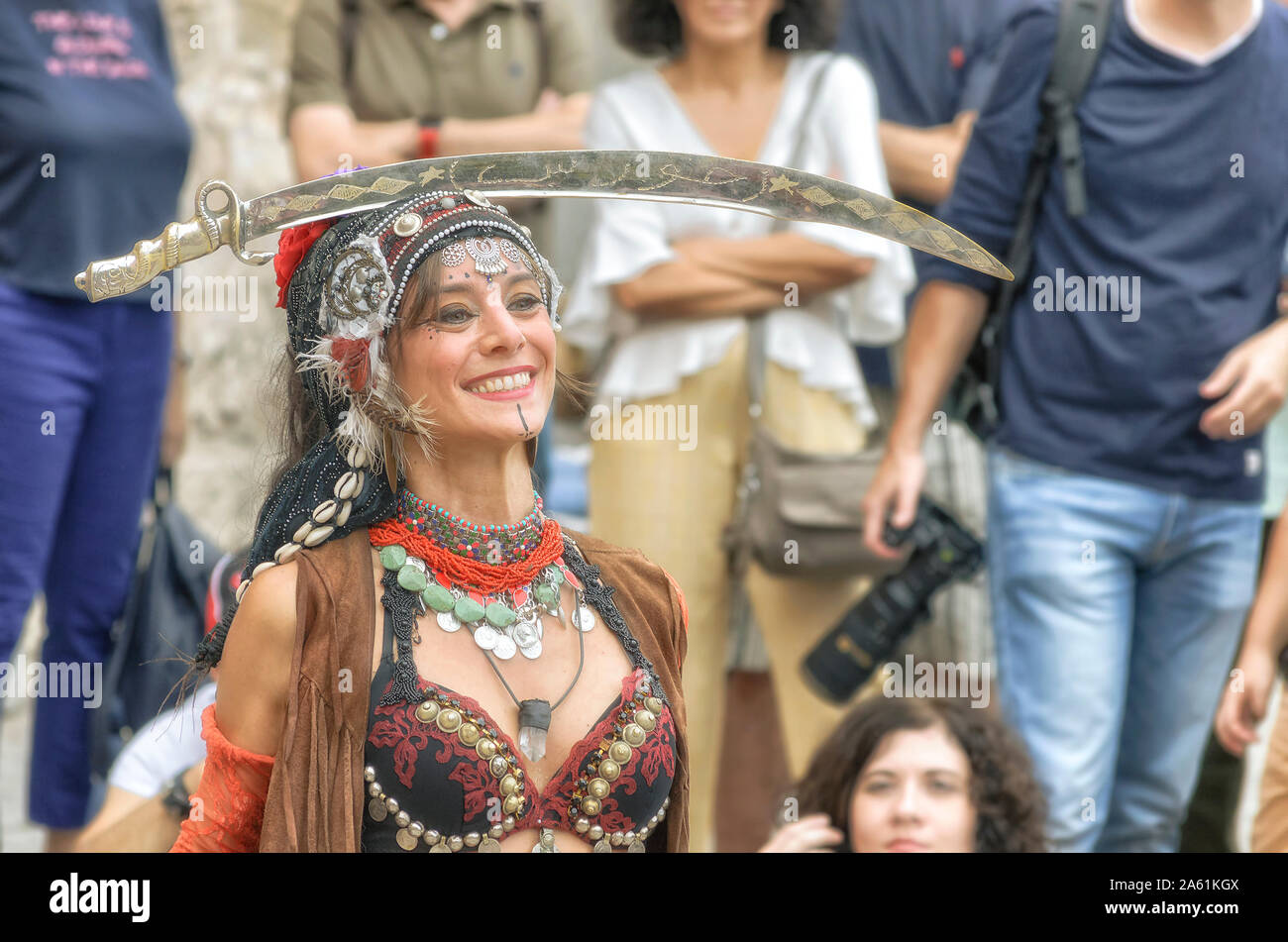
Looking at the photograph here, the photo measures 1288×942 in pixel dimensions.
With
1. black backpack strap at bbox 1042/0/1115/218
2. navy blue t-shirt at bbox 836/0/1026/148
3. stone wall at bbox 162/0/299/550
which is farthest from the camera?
stone wall at bbox 162/0/299/550

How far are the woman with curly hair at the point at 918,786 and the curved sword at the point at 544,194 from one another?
5.34 ft

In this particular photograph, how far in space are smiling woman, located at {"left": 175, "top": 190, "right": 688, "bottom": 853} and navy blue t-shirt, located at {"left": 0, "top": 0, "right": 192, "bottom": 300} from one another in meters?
1.61

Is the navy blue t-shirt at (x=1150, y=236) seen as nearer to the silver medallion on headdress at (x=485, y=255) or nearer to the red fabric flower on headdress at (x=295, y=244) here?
the silver medallion on headdress at (x=485, y=255)

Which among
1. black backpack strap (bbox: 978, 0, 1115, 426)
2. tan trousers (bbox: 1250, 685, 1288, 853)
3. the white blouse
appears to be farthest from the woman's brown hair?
black backpack strap (bbox: 978, 0, 1115, 426)

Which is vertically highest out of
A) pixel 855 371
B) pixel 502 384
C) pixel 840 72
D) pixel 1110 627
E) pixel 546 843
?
pixel 840 72

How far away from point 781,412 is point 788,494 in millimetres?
280

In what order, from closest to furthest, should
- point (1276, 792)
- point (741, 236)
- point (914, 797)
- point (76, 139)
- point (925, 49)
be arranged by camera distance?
point (914, 797), point (76, 139), point (1276, 792), point (741, 236), point (925, 49)

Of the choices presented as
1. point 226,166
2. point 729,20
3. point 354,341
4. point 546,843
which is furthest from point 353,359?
point 226,166

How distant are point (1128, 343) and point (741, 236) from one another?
100 cm

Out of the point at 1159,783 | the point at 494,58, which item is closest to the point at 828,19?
the point at 494,58

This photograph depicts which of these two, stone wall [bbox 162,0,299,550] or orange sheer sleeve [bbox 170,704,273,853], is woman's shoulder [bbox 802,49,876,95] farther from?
orange sheer sleeve [bbox 170,704,273,853]

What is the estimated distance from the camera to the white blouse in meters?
4.27

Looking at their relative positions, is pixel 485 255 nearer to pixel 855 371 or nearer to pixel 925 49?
pixel 855 371

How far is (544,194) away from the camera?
7.38 ft
